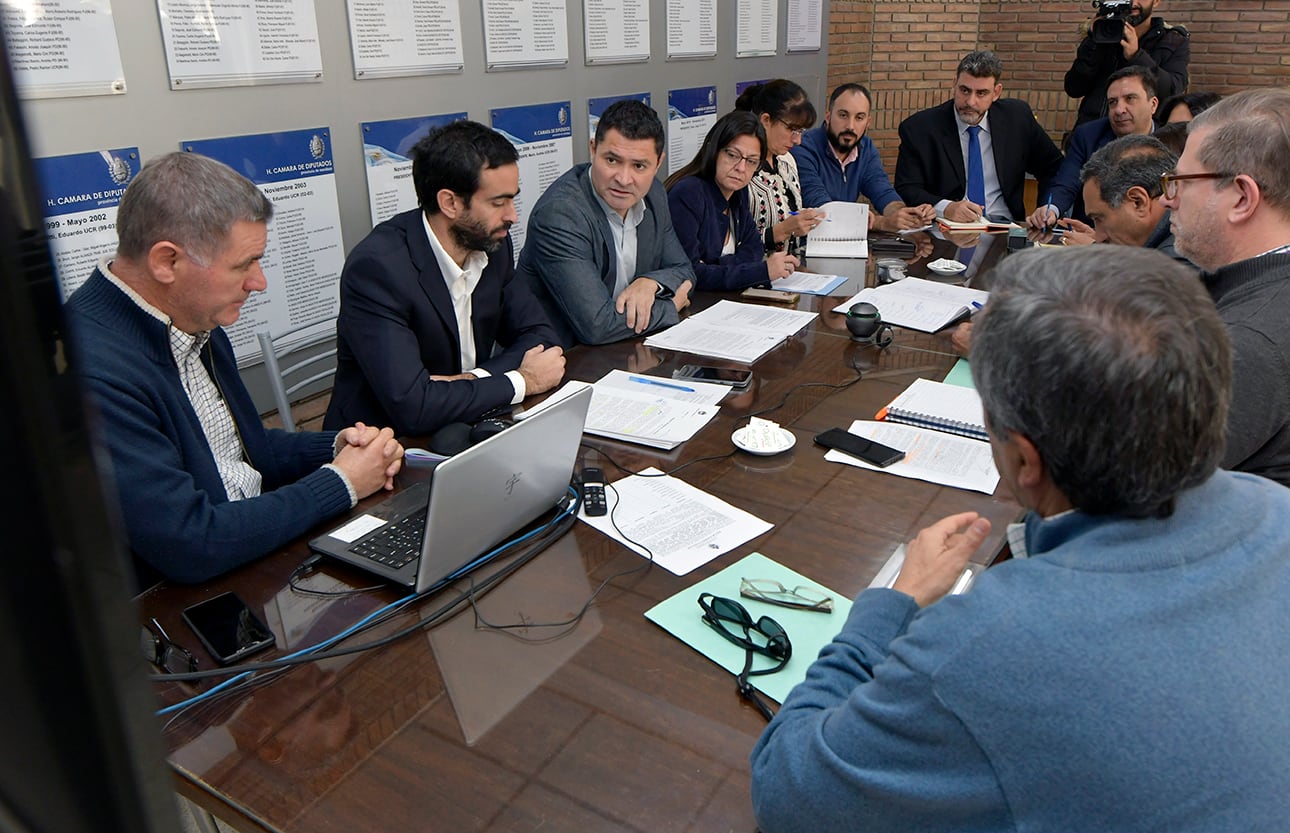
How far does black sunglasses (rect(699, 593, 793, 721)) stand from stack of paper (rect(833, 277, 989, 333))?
5.19 ft

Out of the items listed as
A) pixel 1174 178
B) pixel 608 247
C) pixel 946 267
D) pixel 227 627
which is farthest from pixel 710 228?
pixel 227 627

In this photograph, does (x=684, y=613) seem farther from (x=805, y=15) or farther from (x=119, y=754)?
(x=805, y=15)

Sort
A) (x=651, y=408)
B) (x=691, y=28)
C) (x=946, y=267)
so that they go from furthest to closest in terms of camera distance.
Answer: (x=691, y=28) < (x=946, y=267) < (x=651, y=408)

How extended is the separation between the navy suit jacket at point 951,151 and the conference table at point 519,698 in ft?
11.8

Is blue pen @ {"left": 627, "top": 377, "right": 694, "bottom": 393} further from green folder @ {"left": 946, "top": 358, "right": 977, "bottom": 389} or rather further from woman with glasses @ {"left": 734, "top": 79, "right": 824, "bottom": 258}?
woman with glasses @ {"left": 734, "top": 79, "right": 824, "bottom": 258}

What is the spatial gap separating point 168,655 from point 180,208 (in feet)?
2.66

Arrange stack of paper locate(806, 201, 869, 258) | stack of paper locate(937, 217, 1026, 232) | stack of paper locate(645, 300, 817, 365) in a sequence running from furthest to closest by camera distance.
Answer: stack of paper locate(937, 217, 1026, 232) → stack of paper locate(806, 201, 869, 258) → stack of paper locate(645, 300, 817, 365)

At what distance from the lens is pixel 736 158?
3547 millimetres

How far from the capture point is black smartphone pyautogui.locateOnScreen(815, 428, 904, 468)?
6.07 feet

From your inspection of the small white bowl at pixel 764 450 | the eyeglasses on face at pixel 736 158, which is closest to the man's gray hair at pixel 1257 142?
the small white bowl at pixel 764 450

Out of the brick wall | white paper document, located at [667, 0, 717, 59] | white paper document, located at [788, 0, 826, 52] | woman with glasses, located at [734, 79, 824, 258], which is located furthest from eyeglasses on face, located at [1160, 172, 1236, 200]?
the brick wall

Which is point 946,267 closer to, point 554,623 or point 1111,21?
point 554,623

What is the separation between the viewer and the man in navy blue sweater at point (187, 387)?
1.44m

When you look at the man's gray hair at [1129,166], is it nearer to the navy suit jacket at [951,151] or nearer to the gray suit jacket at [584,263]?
the gray suit jacket at [584,263]
